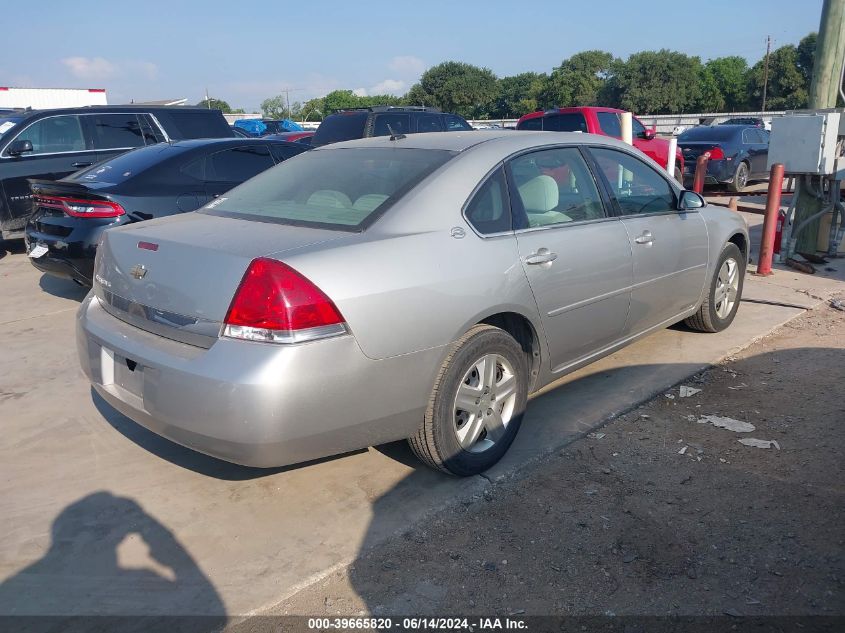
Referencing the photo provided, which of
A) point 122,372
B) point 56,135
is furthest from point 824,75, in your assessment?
point 56,135

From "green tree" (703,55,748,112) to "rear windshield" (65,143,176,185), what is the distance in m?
82.2

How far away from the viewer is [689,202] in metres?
4.96

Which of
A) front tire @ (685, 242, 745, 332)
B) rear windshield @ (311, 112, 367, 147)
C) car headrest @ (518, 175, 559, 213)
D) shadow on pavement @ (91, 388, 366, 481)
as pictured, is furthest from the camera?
rear windshield @ (311, 112, 367, 147)

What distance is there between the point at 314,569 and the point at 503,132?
2627mm

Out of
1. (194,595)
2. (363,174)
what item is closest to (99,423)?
(194,595)

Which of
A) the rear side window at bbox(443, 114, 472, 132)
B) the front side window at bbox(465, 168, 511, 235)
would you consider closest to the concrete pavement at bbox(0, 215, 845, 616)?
the front side window at bbox(465, 168, 511, 235)

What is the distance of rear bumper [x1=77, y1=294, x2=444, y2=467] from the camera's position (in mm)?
2697

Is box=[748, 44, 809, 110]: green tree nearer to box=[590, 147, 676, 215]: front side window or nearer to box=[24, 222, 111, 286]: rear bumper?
box=[590, 147, 676, 215]: front side window

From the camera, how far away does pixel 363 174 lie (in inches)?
147

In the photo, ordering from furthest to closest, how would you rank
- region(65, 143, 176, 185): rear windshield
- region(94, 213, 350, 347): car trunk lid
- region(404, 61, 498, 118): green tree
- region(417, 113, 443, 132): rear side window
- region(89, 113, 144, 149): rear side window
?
region(404, 61, 498, 118): green tree < region(417, 113, 443, 132): rear side window < region(89, 113, 144, 149): rear side window < region(65, 143, 176, 185): rear windshield < region(94, 213, 350, 347): car trunk lid

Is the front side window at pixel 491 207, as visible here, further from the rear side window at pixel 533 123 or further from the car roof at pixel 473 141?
the rear side window at pixel 533 123

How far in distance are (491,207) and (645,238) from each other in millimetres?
1360

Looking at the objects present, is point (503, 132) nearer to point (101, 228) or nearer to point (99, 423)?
point (99, 423)

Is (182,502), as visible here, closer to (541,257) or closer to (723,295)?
(541,257)
